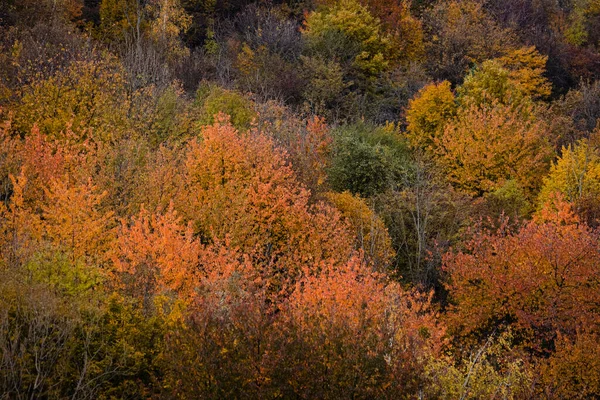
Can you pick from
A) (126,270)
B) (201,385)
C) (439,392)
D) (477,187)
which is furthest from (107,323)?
(477,187)

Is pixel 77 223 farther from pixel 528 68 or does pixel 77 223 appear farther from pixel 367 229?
pixel 528 68

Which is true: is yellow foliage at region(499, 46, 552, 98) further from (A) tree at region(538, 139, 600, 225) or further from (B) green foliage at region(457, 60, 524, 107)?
(A) tree at region(538, 139, 600, 225)

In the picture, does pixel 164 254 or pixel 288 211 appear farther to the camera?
pixel 288 211

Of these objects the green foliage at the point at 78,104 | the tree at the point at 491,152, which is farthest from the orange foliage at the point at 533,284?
the green foliage at the point at 78,104

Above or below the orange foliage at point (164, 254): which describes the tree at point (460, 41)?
above

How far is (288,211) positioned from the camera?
118 ft

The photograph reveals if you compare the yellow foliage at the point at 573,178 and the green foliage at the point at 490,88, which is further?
the green foliage at the point at 490,88

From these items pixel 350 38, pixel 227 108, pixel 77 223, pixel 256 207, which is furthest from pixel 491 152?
pixel 77 223

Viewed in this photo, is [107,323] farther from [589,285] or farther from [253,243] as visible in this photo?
[589,285]

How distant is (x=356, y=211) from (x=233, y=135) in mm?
8059

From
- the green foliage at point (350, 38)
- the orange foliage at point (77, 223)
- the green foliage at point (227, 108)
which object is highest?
the green foliage at point (350, 38)

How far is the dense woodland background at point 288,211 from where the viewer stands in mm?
18391

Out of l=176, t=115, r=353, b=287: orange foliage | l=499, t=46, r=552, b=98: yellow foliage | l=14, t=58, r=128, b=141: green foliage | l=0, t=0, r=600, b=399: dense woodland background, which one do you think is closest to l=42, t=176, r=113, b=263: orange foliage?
l=0, t=0, r=600, b=399: dense woodland background

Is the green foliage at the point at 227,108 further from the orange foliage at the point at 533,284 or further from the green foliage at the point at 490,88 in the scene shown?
the green foliage at the point at 490,88
